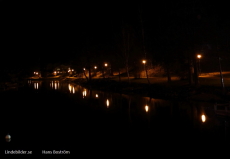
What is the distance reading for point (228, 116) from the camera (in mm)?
17234

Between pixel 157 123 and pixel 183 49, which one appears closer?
pixel 157 123

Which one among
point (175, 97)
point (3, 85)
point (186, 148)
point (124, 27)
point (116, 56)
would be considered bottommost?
point (186, 148)

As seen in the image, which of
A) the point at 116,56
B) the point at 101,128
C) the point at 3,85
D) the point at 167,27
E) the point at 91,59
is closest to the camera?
the point at 101,128

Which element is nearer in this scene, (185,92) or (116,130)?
(116,130)

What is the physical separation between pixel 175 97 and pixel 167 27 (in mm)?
10742

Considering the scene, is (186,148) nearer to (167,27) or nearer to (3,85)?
(167,27)

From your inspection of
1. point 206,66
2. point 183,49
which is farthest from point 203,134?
point 206,66

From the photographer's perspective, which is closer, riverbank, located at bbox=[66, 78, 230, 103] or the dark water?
the dark water

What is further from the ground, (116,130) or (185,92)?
(185,92)

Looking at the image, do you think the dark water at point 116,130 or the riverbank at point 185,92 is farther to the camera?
the riverbank at point 185,92

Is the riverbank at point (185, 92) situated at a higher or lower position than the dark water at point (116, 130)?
higher

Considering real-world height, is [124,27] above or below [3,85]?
above

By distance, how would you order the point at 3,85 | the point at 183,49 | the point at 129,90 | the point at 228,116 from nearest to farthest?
the point at 228,116
the point at 183,49
the point at 129,90
the point at 3,85

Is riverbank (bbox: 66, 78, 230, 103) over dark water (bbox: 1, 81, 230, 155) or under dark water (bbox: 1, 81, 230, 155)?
over
